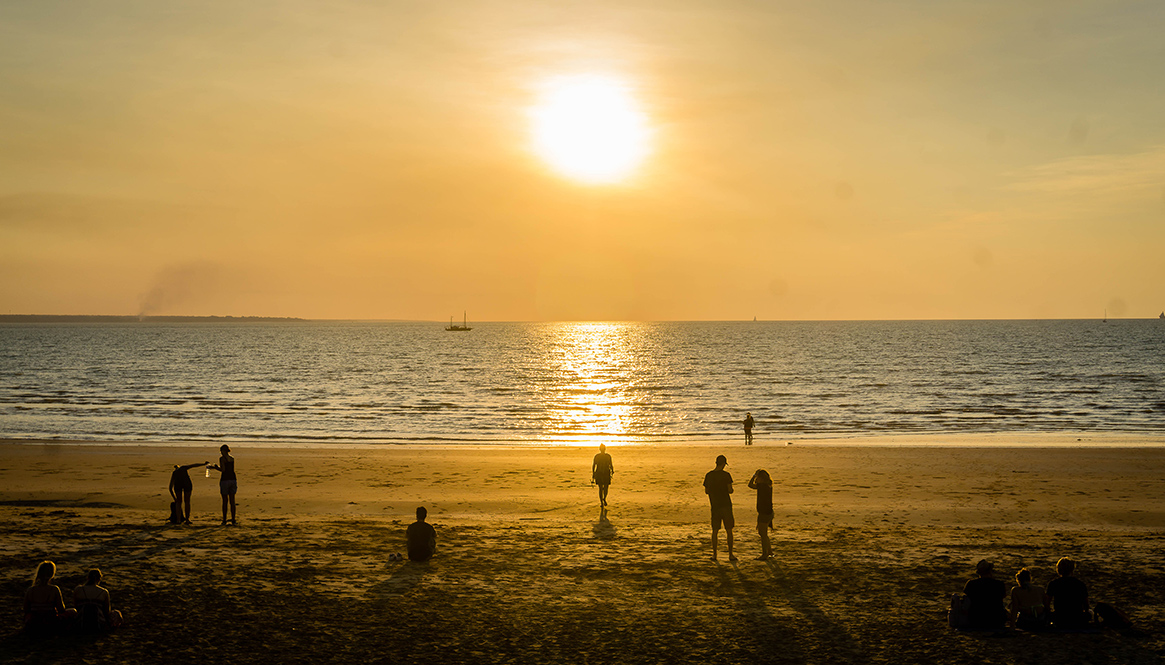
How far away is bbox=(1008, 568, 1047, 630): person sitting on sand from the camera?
11422mm

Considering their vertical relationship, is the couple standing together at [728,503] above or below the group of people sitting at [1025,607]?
above

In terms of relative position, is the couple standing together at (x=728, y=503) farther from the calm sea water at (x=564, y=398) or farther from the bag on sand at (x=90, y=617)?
the calm sea water at (x=564, y=398)

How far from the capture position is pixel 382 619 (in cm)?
1198

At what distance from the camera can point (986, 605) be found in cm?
1146

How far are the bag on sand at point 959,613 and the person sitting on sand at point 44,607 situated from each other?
492 inches

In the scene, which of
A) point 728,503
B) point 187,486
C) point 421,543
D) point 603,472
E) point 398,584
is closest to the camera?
point 398,584

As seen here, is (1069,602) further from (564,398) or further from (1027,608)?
(564,398)

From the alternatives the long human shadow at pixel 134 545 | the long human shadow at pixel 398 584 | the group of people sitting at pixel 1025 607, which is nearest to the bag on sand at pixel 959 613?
the group of people sitting at pixel 1025 607

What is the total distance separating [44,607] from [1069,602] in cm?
1439

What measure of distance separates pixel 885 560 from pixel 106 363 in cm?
12026

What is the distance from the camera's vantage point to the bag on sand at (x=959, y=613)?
37.7 ft

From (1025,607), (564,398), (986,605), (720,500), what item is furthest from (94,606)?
(564,398)

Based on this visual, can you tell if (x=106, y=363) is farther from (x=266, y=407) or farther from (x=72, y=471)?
(x=72, y=471)

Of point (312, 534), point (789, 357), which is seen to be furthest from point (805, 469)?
point (789, 357)
